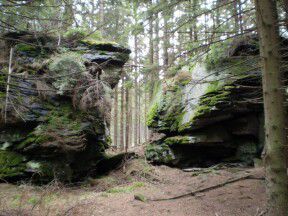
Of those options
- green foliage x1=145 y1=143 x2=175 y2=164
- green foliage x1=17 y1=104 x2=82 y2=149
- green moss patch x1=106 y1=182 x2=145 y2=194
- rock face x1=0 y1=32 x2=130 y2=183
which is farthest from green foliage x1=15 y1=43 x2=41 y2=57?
green foliage x1=145 y1=143 x2=175 y2=164

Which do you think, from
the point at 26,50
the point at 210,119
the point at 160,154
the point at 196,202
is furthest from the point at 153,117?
the point at 26,50

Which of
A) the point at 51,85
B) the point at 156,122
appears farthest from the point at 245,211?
the point at 51,85

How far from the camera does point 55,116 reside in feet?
31.2

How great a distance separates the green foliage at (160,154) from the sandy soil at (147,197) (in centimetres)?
217

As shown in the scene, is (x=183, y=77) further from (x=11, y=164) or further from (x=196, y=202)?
(x=11, y=164)

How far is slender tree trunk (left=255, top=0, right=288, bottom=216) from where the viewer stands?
12.6ft

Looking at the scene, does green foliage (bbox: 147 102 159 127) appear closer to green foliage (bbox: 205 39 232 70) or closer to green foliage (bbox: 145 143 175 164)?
green foliage (bbox: 145 143 175 164)

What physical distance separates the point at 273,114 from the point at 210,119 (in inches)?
264

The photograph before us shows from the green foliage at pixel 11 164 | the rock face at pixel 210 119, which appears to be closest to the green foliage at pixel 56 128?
the green foliage at pixel 11 164

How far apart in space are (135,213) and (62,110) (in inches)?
224

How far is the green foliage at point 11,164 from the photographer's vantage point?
320 inches

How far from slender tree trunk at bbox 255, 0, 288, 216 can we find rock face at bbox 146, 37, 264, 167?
14.3 ft

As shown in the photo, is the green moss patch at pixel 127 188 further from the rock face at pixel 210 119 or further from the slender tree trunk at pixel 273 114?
the slender tree trunk at pixel 273 114

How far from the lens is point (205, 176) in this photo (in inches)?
371
